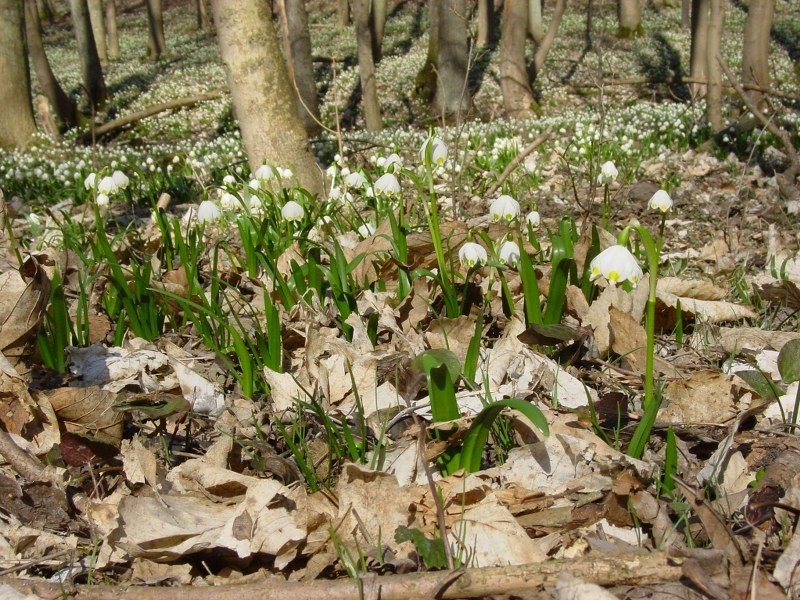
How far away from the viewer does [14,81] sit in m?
9.14

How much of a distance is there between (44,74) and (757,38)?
11075mm

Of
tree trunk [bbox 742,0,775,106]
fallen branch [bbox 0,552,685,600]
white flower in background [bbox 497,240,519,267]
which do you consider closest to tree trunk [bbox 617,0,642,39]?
tree trunk [bbox 742,0,775,106]

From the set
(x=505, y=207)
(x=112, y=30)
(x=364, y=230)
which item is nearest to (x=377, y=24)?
(x=112, y=30)

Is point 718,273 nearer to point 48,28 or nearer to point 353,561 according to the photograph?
point 353,561

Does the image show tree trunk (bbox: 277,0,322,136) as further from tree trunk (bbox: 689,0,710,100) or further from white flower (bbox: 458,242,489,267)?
white flower (bbox: 458,242,489,267)

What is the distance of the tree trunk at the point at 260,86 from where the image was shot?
170 inches

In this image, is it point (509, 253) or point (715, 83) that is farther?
point (715, 83)

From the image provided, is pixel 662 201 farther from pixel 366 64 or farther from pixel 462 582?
pixel 366 64

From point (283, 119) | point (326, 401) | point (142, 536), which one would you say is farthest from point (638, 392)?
point (283, 119)

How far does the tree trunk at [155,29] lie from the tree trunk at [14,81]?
16.8 m

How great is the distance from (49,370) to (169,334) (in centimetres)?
49

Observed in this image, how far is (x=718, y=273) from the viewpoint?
3.49 m

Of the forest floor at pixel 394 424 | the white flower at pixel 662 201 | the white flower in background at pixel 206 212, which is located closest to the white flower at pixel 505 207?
the forest floor at pixel 394 424

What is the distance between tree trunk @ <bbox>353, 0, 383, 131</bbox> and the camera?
36.9ft
